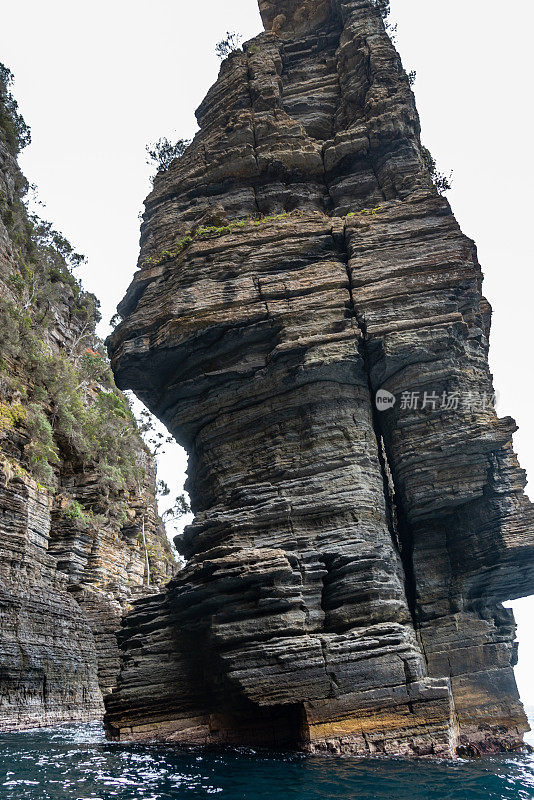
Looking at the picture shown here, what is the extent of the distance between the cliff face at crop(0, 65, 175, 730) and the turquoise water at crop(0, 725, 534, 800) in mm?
6923

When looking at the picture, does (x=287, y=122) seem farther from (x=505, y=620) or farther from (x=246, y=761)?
(x=246, y=761)

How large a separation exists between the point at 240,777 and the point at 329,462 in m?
8.16

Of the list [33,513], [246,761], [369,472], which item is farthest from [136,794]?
[33,513]

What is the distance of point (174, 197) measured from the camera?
24484mm

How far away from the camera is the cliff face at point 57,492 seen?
21531 mm

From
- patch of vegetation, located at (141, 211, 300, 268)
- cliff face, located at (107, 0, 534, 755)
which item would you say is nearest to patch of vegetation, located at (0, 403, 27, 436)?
cliff face, located at (107, 0, 534, 755)

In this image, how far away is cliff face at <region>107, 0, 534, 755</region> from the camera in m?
14.5

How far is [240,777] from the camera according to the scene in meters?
11.6

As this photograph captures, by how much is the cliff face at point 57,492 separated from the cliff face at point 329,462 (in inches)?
240

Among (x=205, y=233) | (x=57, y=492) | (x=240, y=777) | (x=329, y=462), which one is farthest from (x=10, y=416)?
(x=240, y=777)

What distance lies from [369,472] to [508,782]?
26.1 feet

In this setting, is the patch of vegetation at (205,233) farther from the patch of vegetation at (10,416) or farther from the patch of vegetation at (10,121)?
the patch of vegetation at (10,121)

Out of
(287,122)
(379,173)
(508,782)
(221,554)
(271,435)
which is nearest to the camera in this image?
(508,782)

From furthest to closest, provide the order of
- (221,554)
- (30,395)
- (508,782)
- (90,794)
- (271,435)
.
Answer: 1. (30,395)
2. (271,435)
3. (221,554)
4. (508,782)
5. (90,794)
